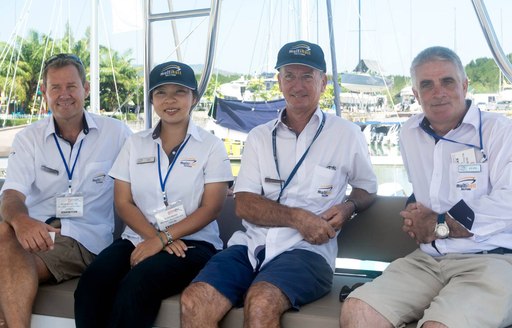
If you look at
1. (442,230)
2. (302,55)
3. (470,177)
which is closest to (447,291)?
(442,230)

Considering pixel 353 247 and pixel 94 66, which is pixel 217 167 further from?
pixel 94 66

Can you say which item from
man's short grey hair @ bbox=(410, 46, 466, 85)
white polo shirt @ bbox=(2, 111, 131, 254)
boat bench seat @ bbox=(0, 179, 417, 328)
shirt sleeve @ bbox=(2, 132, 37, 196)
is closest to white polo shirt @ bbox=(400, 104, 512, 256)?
man's short grey hair @ bbox=(410, 46, 466, 85)

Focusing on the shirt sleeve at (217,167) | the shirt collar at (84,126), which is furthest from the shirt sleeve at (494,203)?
the shirt collar at (84,126)

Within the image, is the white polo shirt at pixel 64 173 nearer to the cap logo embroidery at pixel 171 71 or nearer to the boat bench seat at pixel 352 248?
the boat bench seat at pixel 352 248

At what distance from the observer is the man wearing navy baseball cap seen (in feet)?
8.82

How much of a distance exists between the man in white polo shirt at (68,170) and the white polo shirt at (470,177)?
5.18 ft

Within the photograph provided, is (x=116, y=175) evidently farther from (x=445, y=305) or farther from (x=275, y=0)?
(x=275, y=0)

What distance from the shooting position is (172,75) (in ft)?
10.1

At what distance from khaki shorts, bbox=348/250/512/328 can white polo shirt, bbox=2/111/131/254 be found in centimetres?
154

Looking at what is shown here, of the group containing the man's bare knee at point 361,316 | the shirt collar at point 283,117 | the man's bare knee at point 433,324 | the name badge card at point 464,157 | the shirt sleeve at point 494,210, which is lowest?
the man's bare knee at point 361,316

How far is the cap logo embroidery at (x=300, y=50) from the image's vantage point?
2978 mm

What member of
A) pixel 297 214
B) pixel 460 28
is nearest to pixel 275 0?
pixel 460 28

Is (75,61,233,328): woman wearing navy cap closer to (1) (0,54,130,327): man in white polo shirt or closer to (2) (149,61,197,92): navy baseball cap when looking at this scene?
(2) (149,61,197,92): navy baseball cap

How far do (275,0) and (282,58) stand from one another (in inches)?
134
